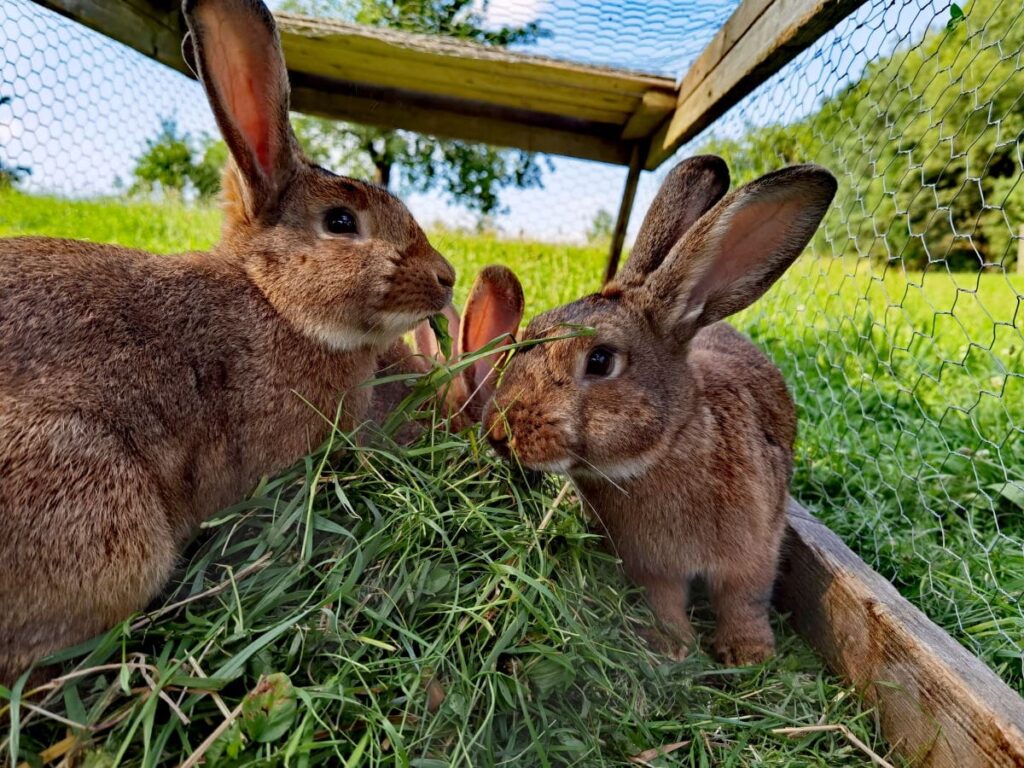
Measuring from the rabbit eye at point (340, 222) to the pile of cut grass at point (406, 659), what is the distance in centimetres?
62

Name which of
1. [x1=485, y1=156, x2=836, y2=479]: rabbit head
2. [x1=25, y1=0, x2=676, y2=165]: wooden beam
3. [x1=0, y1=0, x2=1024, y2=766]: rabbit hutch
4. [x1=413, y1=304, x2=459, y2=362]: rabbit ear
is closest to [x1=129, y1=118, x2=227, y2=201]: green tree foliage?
[x1=0, y1=0, x2=1024, y2=766]: rabbit hutch

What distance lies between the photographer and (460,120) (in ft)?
16.4

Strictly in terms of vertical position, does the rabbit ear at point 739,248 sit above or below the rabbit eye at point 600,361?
above

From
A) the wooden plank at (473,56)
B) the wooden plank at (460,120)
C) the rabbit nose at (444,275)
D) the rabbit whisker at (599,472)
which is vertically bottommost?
the rabbit whisker at (599,472)

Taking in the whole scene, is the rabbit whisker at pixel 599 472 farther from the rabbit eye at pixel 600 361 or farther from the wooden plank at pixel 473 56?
the wooden plank at pixel 473 56

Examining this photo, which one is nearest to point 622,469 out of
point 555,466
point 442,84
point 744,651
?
point 555,466

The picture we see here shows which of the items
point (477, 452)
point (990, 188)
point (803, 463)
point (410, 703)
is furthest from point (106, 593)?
point (990, 188)

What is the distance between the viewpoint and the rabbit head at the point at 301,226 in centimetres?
193

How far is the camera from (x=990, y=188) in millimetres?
3326

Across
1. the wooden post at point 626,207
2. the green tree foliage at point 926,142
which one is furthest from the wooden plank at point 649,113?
the green tree foliage at point 926,142

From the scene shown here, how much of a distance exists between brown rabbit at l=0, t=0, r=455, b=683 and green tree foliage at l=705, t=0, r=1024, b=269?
1.84 metres

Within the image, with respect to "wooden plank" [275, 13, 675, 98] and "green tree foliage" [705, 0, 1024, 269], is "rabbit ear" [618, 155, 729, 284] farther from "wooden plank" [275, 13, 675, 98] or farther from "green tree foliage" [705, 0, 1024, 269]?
"wooden plank" [275, 13, 675, 98]

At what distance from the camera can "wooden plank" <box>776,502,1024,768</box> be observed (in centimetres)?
151

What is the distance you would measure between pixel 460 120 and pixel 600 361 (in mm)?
3531
